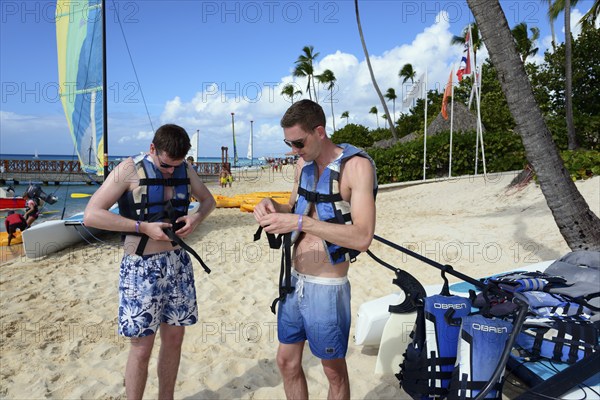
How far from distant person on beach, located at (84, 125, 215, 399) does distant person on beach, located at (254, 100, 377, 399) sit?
2.63ft

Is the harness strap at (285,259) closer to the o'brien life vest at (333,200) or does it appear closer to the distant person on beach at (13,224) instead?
the o'brien life vest at (333,200)

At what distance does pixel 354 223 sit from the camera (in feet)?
7.09

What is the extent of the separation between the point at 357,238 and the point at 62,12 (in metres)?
13.4

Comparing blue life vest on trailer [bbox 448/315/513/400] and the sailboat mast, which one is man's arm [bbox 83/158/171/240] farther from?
the sailboat mast

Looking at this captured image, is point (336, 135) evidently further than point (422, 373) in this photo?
Yes

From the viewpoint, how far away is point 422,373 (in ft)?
7.55

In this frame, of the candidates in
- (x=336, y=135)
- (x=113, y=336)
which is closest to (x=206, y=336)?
(x=113, y=336)

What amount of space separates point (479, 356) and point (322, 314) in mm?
834

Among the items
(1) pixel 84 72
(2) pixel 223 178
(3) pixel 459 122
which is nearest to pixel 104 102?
(1) pixel 84 72

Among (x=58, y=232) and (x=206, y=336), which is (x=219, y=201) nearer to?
(x=58, y=232)

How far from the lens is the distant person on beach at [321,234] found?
216 cm

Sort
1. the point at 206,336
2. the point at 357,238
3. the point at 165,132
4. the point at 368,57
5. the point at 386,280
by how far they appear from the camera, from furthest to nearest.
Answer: the point at 368,57 < the point at 386,280 < the point at 206,336 < the point at 165,132 < the point at 357,238

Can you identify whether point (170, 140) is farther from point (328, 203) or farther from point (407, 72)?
Answer: point (407, 72)

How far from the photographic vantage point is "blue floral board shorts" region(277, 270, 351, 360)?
2.29m
